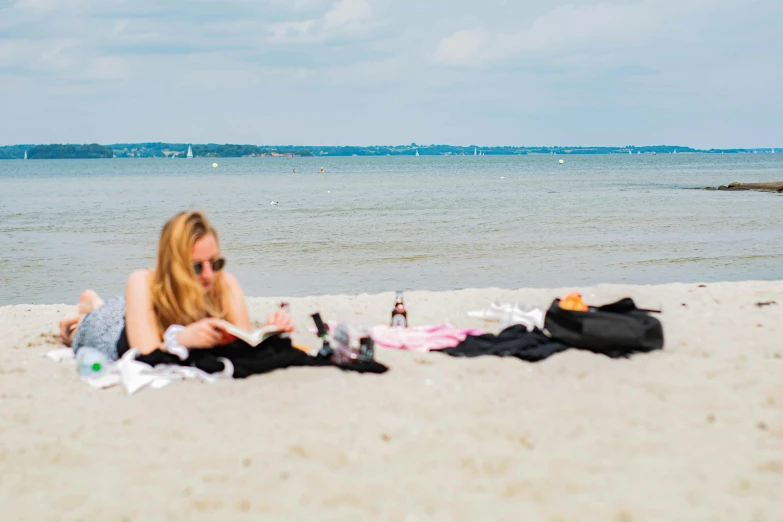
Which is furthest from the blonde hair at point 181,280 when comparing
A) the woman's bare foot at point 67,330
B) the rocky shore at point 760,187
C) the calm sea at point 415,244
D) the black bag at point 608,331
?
the rocky shore at point 760,187

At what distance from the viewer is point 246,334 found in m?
5.62

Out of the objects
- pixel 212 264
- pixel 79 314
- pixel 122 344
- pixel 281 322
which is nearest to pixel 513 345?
pixel 281 322

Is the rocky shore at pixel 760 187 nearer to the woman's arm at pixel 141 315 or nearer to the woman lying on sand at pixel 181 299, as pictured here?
the woman lying on sand at pixel 181 299

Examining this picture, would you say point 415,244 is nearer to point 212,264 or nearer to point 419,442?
point 212,264

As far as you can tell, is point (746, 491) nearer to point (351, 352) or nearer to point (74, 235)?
point (351, 352)

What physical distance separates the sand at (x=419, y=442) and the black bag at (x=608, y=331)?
0.41ft

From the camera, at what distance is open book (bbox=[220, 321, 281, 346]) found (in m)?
5.56

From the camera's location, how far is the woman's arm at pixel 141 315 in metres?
5.57

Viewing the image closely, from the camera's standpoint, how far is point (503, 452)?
4.10 meters

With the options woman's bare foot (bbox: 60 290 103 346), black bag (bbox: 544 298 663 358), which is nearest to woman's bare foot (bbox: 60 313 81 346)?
woman's bare foot (bbox: 60 290 103 346)

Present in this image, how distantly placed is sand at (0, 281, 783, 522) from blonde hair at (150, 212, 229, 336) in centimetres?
65

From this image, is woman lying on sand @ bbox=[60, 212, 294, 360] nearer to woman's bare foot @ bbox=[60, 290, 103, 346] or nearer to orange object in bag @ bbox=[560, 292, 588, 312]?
woman's bare foot @ bbox=[60, 290, 103, 346]

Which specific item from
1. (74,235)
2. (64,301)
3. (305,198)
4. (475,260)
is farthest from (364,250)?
(305,198)

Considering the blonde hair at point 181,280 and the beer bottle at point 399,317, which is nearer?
the blonde hair at point 181,280
